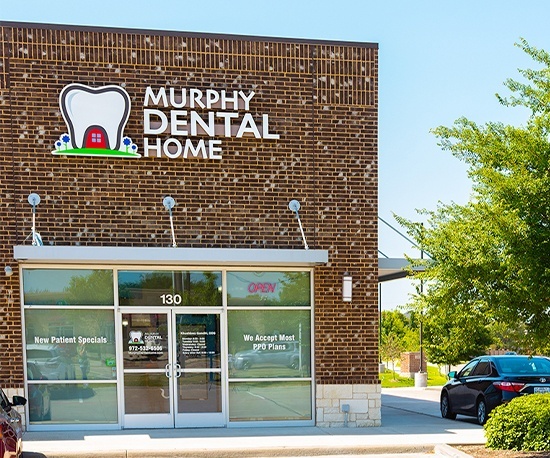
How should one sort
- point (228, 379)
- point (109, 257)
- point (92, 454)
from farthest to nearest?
1. point (228, 379)
2. point (109, 257)
3. point (92, 454)

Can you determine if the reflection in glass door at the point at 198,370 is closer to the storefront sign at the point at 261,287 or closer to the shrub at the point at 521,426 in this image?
the storefront sign at the point at 261,287

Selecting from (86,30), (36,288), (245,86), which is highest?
(86,30)

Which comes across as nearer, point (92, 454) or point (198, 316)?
point (92, 454)

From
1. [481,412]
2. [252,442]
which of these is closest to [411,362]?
[481,412]

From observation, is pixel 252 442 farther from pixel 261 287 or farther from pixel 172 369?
pixel 261 287

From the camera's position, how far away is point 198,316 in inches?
604

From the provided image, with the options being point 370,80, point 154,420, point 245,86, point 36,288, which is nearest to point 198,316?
point 154,420

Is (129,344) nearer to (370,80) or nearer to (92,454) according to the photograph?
(92,454)

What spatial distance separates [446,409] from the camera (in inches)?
755

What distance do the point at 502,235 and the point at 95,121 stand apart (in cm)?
767

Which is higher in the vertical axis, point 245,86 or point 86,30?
point 86,30

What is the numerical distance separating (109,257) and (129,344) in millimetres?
1852

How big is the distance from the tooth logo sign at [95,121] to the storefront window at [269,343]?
375 cm

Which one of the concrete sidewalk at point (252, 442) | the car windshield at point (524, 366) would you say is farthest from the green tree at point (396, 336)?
the concrete sidewalk at point (252, 442)
